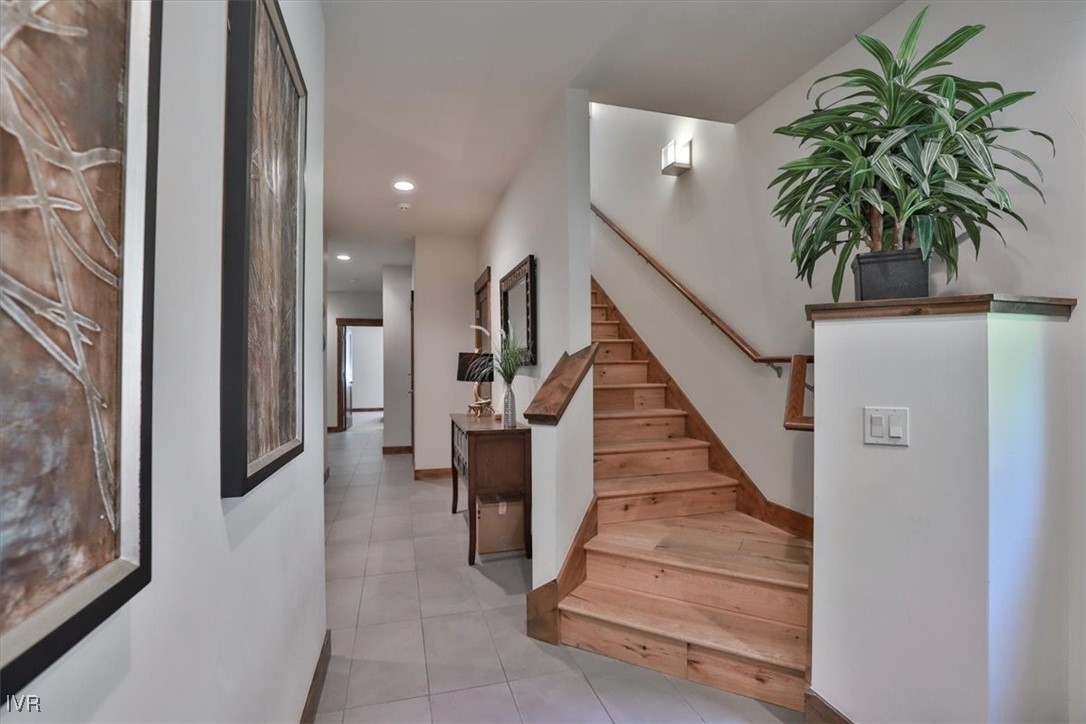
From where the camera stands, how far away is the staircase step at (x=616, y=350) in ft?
13.3

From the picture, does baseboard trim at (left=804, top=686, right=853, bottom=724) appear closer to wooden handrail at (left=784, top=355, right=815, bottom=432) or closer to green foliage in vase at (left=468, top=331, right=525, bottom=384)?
wooden handrail at (left=784, top=355, right=815, bottom=432)

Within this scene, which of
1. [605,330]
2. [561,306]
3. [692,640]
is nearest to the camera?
[692,640]

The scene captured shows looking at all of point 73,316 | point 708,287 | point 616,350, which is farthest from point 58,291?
point 616,350

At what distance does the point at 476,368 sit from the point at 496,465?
1.05 m

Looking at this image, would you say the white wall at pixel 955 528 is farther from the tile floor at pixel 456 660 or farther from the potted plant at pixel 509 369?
the potted plant at pixel 509 369

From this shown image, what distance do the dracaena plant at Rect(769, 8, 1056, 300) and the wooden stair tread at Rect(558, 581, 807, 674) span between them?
1370 mm

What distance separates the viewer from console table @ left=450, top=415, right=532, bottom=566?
3188 millimetres

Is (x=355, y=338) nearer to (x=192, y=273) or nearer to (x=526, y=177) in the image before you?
(x=526, y=177)

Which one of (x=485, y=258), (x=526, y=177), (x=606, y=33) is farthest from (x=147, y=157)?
(x=485, y=258)

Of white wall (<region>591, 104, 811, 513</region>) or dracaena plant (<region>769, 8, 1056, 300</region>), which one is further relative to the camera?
white wall (<region>591, 104, 811, 513</region>)

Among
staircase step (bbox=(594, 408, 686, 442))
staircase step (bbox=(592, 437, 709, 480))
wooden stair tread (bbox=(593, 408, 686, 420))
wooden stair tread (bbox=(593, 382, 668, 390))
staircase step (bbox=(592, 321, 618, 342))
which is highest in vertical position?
staircase step (bbox=(592, 321, 618, 342))

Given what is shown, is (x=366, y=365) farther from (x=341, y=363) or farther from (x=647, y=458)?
(x=647, y=458)

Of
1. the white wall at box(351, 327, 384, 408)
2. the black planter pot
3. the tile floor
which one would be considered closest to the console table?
the tile floor

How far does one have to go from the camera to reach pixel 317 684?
1841 millimetres
